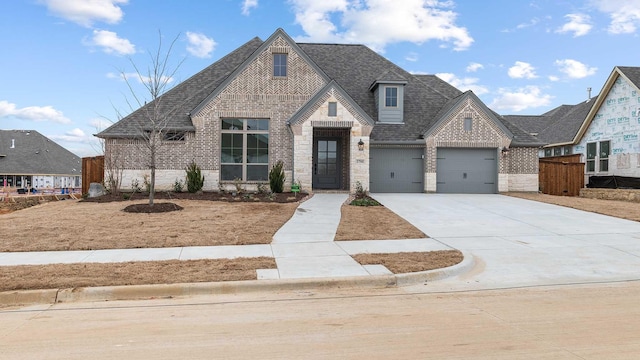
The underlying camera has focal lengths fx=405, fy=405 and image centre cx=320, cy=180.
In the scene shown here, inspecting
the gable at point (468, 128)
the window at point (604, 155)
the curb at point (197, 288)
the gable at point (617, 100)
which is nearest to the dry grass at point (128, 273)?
the curb at point (197, 288)

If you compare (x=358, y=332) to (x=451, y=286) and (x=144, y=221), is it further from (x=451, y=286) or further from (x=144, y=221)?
(x=144, y=221)

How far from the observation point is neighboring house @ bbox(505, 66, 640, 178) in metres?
23.3

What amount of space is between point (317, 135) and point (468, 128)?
7942 mm

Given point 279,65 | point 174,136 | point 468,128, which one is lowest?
point 174,136

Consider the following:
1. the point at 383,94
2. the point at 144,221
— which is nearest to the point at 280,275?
the point at 144,221

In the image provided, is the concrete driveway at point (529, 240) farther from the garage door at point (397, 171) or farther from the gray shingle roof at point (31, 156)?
the gray shingle roof at point (31, 156)

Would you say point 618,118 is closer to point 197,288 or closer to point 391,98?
point 391,98

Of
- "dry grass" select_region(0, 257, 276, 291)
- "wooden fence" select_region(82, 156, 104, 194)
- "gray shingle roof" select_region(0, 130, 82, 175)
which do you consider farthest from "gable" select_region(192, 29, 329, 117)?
"gray shingle roof" select_region(0, 130, 82, 175)

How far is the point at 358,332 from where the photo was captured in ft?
14.4

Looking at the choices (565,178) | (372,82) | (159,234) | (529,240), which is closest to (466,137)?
(565,178)

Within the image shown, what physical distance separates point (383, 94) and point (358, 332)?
18.9m

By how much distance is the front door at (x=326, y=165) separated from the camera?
2245 cm

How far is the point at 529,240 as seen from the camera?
973cm

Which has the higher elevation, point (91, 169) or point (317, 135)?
point (317, 135)
